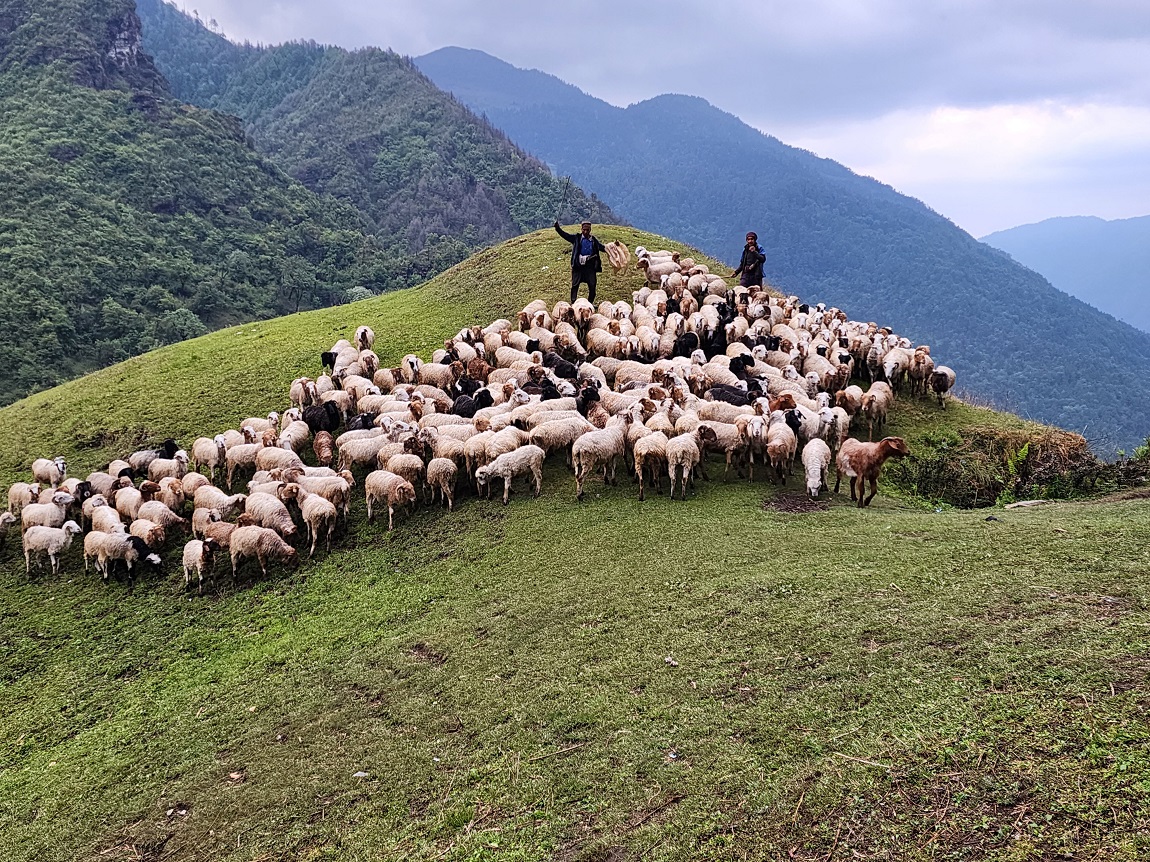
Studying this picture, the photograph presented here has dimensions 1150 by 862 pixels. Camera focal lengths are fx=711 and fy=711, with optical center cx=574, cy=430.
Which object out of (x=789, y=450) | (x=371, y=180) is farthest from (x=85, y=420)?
(x=371, y=180)

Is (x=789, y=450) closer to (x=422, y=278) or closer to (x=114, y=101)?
(x=422, y=278)

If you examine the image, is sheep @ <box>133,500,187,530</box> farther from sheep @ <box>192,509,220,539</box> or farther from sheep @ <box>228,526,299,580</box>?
sheep @ <box>228,526,299,580</box>

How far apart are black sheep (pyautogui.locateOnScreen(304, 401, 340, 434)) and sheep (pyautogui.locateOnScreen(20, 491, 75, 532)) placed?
409cm

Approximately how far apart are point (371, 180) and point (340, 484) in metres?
128

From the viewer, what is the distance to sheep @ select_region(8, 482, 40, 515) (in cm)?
1248

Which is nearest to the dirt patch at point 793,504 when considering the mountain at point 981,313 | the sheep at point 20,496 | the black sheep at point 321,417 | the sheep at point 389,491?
the sheep at point 389,491

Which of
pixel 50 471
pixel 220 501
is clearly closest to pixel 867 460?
pixel 220 501

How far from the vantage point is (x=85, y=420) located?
16000 mm

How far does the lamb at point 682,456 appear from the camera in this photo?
11078mm

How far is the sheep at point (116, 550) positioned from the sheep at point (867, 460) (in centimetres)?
1061

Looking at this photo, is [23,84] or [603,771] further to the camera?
[23,84]

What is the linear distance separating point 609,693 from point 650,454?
17.5 ft

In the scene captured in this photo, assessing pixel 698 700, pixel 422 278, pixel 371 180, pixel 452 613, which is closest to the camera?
pixel 698 700

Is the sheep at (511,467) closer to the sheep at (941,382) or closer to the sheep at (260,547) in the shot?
the sheep at (260,547)
